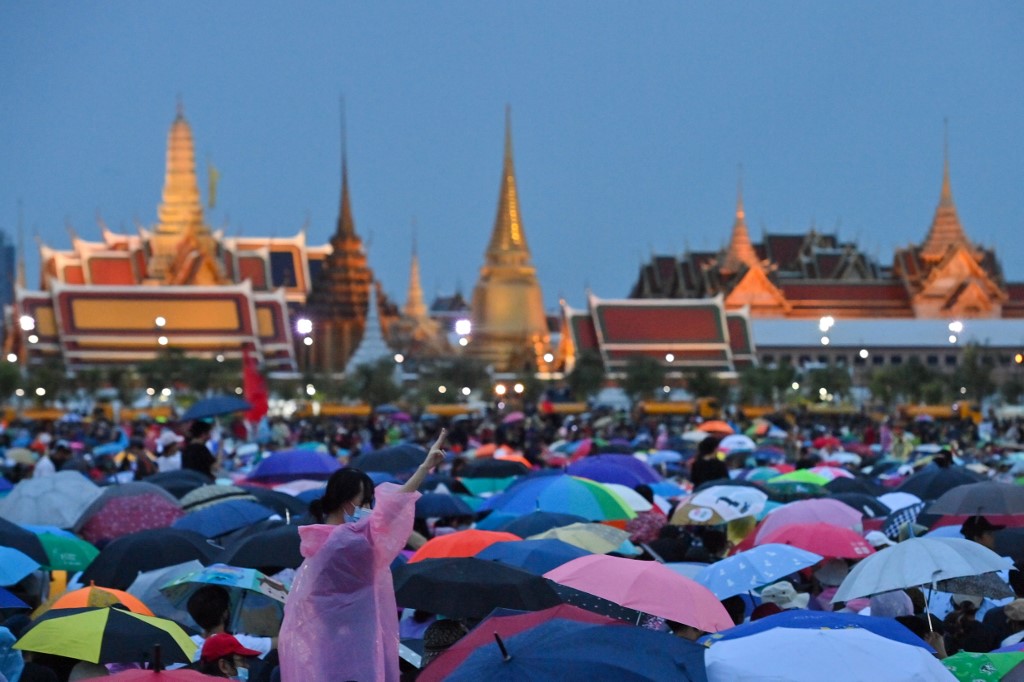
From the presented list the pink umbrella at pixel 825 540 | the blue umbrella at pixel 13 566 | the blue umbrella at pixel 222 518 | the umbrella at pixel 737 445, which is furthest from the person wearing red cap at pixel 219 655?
the umbrella at pixel 737 445

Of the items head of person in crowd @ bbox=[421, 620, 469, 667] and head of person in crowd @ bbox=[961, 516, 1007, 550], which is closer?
head of person in crowd @ bbox=[421, 620, 469, 667]

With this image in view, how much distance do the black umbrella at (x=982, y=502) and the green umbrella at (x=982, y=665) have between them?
12.5ft

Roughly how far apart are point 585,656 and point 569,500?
630 cm

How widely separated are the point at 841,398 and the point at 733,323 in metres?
12.1

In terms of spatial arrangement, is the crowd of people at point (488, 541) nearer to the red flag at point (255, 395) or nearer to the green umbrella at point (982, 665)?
the green umbrella at point (982, 665)

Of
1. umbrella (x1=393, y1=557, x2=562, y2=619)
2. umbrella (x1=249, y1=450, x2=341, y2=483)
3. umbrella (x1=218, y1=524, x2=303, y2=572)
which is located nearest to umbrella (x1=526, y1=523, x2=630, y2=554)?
umbrella (x1=218, y1=524, x2=303, y2=572)

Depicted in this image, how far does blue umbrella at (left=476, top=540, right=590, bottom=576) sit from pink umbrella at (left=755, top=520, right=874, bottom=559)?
1.26 metres

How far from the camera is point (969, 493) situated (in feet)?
34.2

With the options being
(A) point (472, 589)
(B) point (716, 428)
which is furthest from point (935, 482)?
(B) point (716, 428)

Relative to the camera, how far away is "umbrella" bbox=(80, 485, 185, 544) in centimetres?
1160

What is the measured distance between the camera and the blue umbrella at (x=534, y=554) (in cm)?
881

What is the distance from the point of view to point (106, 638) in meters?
6.97

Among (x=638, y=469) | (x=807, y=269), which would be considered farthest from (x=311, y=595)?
(x=807, y=269)

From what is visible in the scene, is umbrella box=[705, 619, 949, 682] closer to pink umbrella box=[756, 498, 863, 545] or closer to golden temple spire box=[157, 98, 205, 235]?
pink umbrella box=[756, 498, 863, 545]
